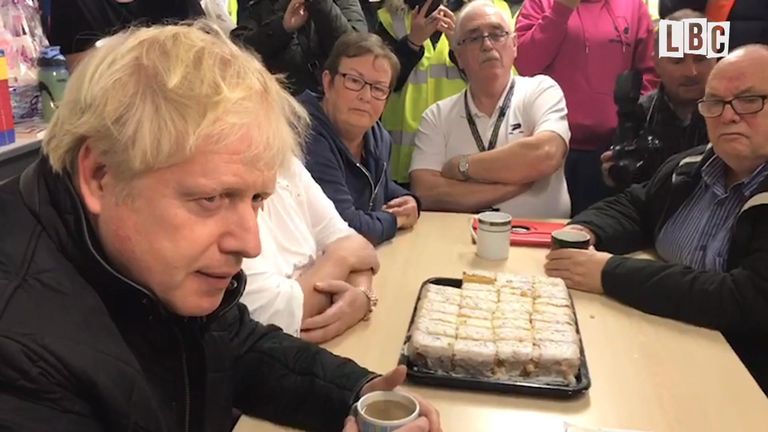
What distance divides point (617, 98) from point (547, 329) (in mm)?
1452

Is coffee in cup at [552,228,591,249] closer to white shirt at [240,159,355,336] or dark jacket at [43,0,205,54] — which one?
white shirt at [240,159,355,336]

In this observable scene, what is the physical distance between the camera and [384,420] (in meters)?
1.07

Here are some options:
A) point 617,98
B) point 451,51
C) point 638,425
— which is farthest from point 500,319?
point 451,51

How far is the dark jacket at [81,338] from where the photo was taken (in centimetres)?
75

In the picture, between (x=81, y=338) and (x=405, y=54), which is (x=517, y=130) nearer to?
(x=405, y=54)

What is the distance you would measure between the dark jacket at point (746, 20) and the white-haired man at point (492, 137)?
617 mm

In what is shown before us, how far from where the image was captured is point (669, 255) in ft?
6.41

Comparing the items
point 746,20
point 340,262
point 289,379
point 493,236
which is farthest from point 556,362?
point 746,20

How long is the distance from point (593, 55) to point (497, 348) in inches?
75.0

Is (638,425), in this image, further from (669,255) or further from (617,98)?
(617,98)

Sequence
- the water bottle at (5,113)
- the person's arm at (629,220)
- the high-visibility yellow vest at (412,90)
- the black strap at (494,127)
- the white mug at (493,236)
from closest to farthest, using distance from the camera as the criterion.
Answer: the white mug at (493,236) < the person's arm at (629,220) < the water bottle at (5,113) < the black strap at (494,127) < the high-visibility yellow vest at (412,90)

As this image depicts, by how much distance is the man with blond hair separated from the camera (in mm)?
776

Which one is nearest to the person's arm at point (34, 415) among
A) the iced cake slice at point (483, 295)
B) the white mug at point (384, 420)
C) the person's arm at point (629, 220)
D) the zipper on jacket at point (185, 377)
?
the zipper on jacket at point (185, 377)

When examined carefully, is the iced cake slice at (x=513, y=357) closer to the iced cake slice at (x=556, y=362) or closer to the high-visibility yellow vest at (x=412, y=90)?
the iced cake slice at (x=556, y=362)
